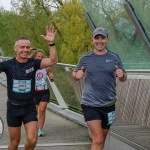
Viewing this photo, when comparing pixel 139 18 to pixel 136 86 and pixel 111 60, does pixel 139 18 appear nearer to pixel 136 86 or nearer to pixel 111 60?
pixel 136 86

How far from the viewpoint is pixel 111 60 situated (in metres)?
5.55

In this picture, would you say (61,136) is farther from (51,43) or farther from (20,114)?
(51,43)

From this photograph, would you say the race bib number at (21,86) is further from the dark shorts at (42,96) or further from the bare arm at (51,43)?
the dark shorts at (42,96)

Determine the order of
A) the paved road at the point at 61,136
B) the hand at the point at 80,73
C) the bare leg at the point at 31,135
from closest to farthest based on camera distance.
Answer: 1. the hand at the point at 80,73
2. the bare leg at the point at 31,135
3. the paved road at the point at 61,136

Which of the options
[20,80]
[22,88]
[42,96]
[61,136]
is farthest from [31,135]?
A: [42,96]

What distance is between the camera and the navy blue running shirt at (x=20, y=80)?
5.73m

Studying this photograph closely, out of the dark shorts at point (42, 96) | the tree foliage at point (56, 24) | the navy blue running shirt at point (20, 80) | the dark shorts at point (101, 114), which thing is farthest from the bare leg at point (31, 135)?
the tree foliage at point (56, 24)

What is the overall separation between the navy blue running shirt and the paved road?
1.87 m

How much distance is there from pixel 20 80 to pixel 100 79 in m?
0.99

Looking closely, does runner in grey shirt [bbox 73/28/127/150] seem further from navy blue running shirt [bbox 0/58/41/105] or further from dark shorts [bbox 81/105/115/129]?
navy blue running shirt [bbox 0/58/41/105]

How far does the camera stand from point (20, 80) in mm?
5727

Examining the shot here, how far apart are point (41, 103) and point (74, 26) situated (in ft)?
92.1

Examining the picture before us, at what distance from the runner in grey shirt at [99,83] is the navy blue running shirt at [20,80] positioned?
23.6 inches

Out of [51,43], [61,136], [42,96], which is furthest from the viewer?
[42,96]
